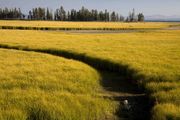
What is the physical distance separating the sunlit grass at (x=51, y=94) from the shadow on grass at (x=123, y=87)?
0.49 metres

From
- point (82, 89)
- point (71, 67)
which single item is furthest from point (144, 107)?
point (71, 67)

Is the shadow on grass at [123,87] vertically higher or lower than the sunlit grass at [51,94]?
lower

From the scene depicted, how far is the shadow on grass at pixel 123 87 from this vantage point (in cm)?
1263

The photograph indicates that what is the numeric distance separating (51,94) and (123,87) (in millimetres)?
4410

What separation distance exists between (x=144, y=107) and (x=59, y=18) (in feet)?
619

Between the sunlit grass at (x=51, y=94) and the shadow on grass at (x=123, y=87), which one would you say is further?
the shadow on grass at (x=123, y=87)

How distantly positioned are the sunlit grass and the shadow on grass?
49 cm

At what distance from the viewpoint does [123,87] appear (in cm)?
1683

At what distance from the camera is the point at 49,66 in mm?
20891

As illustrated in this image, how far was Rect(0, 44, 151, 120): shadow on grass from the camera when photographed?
12.6m

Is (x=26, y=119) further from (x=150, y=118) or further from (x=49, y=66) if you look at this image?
(x=49, y=66)

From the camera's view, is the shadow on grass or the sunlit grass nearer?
the sunlit grass

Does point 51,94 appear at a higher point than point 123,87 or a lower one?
higher

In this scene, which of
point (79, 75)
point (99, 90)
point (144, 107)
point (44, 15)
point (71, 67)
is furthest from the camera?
point (44, 15)
